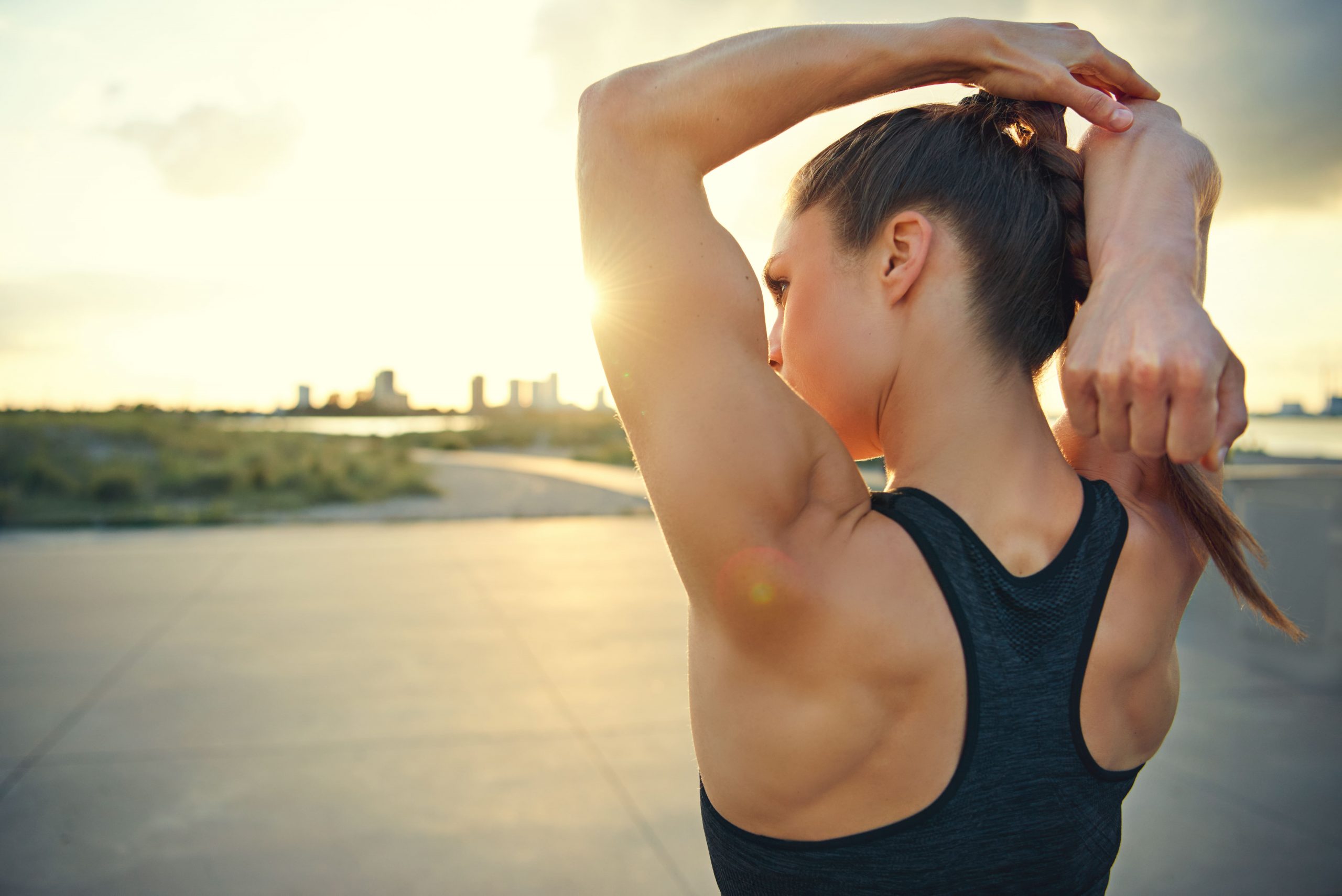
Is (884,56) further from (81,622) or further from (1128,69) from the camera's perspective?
(81,622)

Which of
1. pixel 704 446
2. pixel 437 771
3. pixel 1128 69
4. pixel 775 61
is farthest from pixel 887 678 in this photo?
pixel 437 771

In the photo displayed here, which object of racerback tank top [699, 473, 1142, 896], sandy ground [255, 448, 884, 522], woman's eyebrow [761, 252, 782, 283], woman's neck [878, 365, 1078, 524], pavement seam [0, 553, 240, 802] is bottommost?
sandy ground [255, 448, 884, 522]

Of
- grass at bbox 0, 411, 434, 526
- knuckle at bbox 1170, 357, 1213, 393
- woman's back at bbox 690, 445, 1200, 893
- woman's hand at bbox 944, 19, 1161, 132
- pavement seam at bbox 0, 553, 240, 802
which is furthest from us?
grass at bbox 0, 411, 434, 526

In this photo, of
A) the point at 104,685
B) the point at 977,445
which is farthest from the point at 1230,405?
the point at 104,685

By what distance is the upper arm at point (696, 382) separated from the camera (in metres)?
0.76

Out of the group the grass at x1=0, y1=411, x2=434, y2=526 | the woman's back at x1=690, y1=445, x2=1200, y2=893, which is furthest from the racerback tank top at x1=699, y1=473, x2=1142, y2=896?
the grass at x1=0, y1=411, x2=434, y2=526

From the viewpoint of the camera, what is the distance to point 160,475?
1677 centimetres

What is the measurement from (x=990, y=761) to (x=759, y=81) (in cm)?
65

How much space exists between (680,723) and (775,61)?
4207 millimetres

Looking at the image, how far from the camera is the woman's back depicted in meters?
0.80

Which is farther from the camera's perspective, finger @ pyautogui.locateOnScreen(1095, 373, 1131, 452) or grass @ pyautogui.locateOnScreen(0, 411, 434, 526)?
grass @ pyautogui.locateOnScreen(0, 411, 434, 526)

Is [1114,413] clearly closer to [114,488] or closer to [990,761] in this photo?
[990,761]

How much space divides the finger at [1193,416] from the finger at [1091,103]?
0.39 m

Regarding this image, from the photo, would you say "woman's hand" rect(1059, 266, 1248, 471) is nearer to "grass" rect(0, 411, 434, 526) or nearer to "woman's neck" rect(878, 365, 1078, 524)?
"woman's neck" rect(878, 365, 1078, 524)
